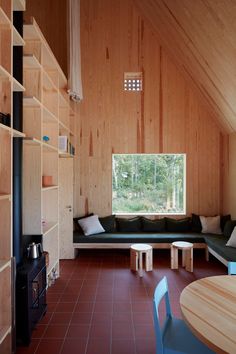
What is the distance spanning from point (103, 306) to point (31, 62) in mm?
3041

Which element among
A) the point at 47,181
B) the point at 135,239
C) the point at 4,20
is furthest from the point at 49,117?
the point at 135,239

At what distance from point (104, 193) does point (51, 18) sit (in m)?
3.96

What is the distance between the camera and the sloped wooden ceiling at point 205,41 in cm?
298

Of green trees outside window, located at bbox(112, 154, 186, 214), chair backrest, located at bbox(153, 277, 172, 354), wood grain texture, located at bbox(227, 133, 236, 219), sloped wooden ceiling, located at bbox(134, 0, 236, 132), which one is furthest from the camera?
green trees outside window, located at bbox(112, 154, 186, 214)

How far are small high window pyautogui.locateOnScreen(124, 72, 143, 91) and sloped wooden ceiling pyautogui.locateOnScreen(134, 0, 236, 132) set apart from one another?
33.0 inches

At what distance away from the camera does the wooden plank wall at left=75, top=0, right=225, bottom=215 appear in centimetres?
532

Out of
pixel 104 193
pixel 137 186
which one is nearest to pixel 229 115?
pixel 137 186

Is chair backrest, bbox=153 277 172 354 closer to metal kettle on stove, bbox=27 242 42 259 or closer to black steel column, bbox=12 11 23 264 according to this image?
black steel column, bbox=12 11 23 264

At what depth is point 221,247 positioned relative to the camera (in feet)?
13.1

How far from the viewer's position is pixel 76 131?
Result: 5383mm

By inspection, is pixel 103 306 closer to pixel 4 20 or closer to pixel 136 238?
pixel 136 238

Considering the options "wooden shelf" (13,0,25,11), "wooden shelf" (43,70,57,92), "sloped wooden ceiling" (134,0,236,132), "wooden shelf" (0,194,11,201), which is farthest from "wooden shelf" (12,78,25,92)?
"sloped wooden ceiling" (134,0,236,132)

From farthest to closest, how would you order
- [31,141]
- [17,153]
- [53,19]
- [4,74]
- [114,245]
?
[53,19]
[114,245]
[31,141]
[17,153]
[4,74]

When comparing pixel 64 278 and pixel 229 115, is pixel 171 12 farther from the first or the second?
pixel 64 278
